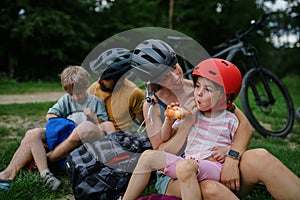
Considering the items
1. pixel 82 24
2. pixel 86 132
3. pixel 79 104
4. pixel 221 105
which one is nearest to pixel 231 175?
pixel 221 105

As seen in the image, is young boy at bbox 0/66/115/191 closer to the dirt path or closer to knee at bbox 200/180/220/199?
knee at bbox 200/180/220/199

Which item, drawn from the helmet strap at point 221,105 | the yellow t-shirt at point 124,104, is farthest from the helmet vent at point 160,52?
the yellow t-shirt at point 124,104

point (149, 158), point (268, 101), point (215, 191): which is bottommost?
point (268, 101)

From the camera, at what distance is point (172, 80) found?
2021 millimetres

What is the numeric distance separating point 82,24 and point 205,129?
9626 millimetres

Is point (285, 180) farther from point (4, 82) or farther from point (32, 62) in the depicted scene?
point (32, 62)

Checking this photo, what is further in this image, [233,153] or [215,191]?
[233,153]

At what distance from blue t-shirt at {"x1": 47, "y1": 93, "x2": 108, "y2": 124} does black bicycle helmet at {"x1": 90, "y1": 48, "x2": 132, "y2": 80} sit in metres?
0.20

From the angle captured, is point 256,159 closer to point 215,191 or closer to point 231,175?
point 231,175

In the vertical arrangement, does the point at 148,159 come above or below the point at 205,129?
below

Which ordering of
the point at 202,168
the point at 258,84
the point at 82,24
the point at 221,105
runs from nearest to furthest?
the point at 202,168 → the point at 221,105 → the point at 258,84 → the point at 82,24

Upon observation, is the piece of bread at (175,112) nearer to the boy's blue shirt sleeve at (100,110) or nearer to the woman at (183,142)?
the woman at (183,142)

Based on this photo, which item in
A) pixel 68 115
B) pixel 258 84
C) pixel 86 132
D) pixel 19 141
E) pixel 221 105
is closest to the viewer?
pixel 221 105

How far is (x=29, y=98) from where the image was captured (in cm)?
683
